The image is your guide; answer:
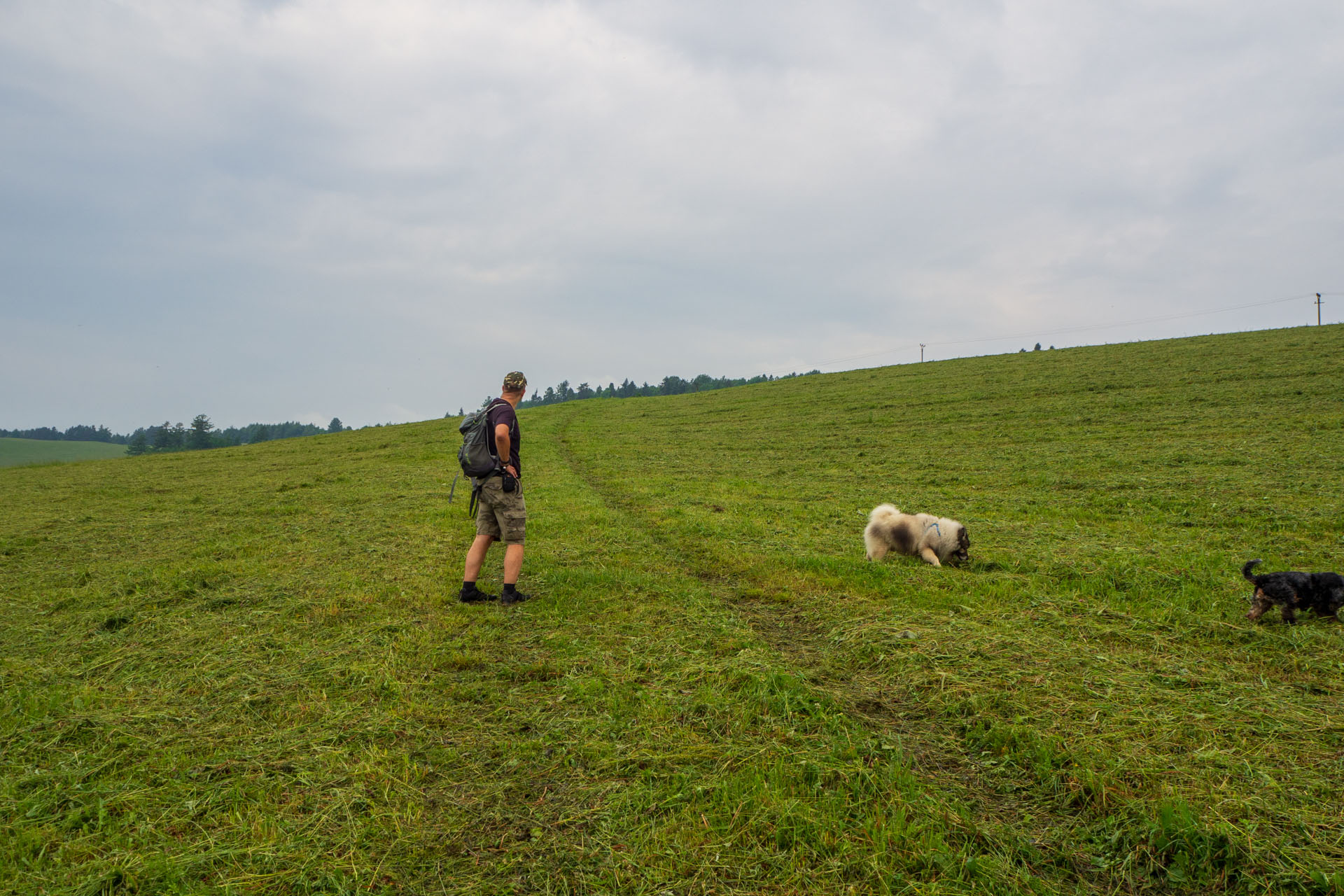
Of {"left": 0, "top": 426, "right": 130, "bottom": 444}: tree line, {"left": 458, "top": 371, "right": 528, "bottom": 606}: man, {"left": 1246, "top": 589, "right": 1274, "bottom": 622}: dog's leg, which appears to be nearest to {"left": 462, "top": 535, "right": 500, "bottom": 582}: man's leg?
{"left": 458, "top": 371, "right": 528, "bottom": 606}: man

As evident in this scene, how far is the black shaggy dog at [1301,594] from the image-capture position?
23.2ft

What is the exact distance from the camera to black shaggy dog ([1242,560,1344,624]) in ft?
23.2

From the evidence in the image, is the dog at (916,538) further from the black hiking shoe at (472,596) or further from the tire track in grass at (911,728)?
the black hiking shoe at (472,596)

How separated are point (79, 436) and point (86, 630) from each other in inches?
9477

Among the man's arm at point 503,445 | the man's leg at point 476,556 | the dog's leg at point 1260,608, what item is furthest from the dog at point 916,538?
the man's arm at point 503,445

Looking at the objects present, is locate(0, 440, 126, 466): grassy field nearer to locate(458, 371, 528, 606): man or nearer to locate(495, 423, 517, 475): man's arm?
locate(458, 371, 528, 606): man

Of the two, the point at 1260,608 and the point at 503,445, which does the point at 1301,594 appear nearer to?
the point at 1260,608

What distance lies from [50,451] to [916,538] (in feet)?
515

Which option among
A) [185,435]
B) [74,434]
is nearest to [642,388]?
[185,435]

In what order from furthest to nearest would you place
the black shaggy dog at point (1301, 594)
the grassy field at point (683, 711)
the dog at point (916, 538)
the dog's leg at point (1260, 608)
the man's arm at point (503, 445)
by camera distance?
the dog at point (916, 538), the man's arm at point (503, 445), the dog's leg at point (1260, 608), the black shaggy dog at point (1301, 594), the grassy field at point (683, 711)

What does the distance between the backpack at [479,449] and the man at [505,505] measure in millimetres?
47

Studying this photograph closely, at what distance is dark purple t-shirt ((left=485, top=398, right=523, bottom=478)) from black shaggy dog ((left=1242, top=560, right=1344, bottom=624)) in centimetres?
836

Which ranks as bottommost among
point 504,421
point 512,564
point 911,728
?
point 911,728

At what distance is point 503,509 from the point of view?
835 cm
